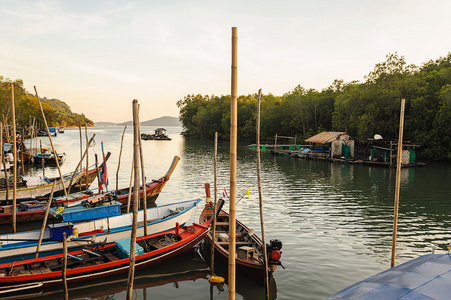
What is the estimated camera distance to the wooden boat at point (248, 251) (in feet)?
36.7

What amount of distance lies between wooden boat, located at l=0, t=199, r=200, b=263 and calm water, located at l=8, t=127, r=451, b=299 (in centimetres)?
199

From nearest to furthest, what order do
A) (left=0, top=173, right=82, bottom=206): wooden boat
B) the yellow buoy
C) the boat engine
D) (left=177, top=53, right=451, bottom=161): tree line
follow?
1. the boat engine
2. the yellow buoy
3. (left=0, top=173, right=82, bottom=206): wooden boat
4. (left=177, top=53, right=451, bottom=161): tree line

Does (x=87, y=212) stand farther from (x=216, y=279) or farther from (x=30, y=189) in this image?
(x=30, y=189)

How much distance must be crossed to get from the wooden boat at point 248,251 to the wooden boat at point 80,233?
2.82 m

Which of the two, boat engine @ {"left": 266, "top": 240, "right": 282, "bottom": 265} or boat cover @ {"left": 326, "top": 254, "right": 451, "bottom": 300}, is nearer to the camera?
boat cover @ {"left": 326, "top": 254, "right": 451, "bottom": 300}

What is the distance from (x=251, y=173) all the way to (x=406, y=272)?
107ft

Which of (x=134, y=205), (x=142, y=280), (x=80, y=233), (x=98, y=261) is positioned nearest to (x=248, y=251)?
(x=142, y=280)

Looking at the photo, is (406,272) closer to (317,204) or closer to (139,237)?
(139,237)

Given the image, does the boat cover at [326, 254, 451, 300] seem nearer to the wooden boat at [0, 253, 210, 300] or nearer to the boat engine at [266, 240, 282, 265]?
the boat engine at [266, 240, 282, 265]

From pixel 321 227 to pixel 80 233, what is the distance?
1268 centimetres

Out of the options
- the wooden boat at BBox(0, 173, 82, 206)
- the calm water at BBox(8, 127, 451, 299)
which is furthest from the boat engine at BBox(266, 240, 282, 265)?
the wooden boat at BBox(0, 173, 82, 206)

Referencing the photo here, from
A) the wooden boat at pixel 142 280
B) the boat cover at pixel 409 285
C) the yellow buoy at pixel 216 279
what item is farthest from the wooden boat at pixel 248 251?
the boat cover at pixel 409 285

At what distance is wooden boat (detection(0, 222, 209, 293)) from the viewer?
10727 mm

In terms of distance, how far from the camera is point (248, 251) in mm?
12016
